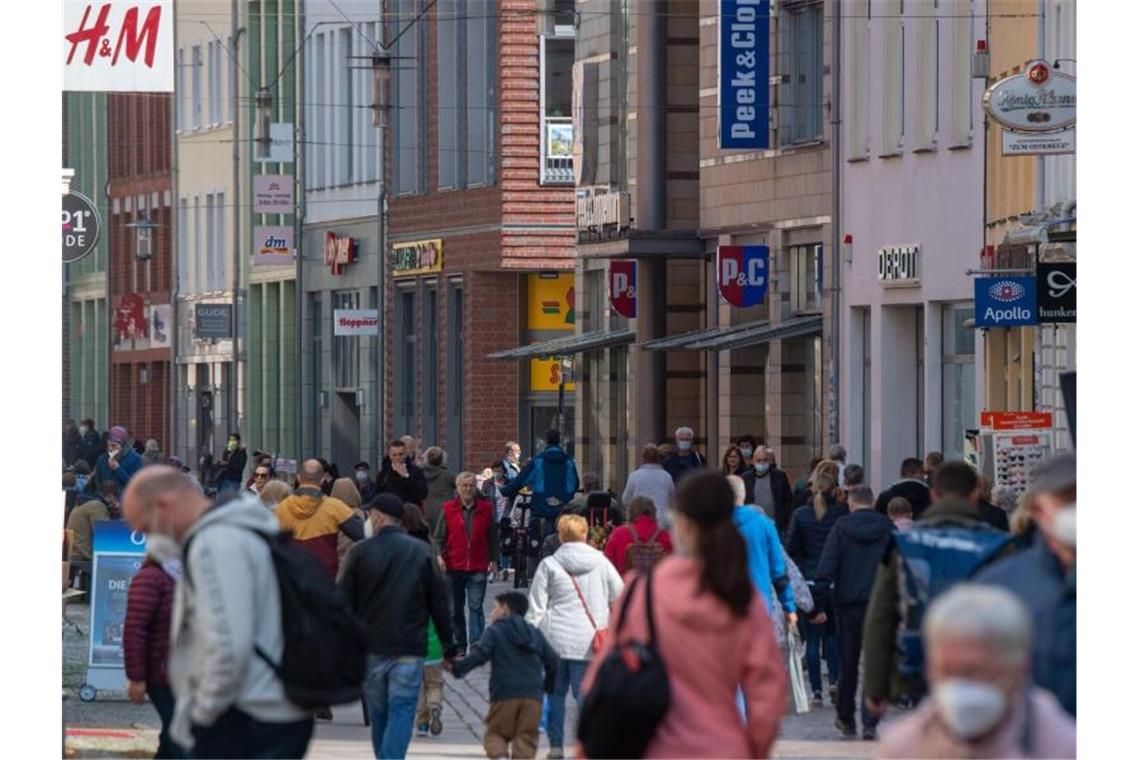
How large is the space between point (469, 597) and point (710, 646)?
1701 cm

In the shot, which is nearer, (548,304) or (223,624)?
(223,624)

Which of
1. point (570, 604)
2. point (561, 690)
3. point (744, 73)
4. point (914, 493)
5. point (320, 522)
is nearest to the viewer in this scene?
point (570, 604)

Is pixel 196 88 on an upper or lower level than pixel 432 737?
upper

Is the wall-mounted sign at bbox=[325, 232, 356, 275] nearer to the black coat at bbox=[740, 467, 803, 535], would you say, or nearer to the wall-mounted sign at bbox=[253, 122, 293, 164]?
the wall-mounted sign at bbox=[253, 122, 293, 164]

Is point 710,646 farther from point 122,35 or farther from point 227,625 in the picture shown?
point 122,35

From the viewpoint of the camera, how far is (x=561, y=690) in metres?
19.8

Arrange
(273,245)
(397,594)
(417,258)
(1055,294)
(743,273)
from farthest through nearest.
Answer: (273,245) < (417,258) < (743,273) < (1055,294) < (397,594)

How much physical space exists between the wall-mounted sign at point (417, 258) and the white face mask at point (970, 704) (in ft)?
165

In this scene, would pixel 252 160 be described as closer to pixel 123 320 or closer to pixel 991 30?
pixel 123 320

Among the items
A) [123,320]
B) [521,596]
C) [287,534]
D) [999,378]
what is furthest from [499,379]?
[287,534]

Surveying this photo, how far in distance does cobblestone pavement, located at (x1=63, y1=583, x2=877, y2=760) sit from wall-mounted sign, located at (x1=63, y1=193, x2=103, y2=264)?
148 inches

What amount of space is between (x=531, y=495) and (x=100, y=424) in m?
52.4

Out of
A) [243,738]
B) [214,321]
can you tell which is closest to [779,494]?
[243,738]

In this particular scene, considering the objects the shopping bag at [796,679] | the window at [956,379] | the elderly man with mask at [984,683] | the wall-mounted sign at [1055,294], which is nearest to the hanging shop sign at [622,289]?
the window at [956,379]
